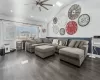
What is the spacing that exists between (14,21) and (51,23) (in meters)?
3.17

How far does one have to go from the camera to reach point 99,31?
3439mm

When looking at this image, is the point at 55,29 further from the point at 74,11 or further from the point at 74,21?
the point at 74,11

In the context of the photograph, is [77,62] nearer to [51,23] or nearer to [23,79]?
[23,79]

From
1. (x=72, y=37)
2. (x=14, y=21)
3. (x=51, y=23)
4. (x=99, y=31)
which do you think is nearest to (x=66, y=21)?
(x=72, y=37)

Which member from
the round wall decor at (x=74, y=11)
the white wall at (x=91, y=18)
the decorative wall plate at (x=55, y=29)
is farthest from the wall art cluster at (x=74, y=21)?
the decorative wall plate at (x=55, y=29)

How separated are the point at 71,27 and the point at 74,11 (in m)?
1.06

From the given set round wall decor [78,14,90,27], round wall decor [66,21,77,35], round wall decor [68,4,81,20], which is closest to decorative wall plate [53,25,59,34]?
round wall decor [66,21,77,35]

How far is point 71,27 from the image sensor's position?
464 centimetres

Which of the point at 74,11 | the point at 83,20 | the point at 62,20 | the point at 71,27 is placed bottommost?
the point at 71,27

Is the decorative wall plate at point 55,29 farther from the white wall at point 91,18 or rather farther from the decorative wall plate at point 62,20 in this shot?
the white wall at point 91,18

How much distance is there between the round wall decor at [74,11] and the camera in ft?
13.9

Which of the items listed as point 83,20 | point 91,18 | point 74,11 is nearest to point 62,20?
point 74,11

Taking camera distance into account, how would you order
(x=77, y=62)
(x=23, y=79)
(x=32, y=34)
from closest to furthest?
(x=23, y=79) < (x=77, y=62) < (x=32, y=34)

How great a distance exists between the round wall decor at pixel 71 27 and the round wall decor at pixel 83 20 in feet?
1.18
